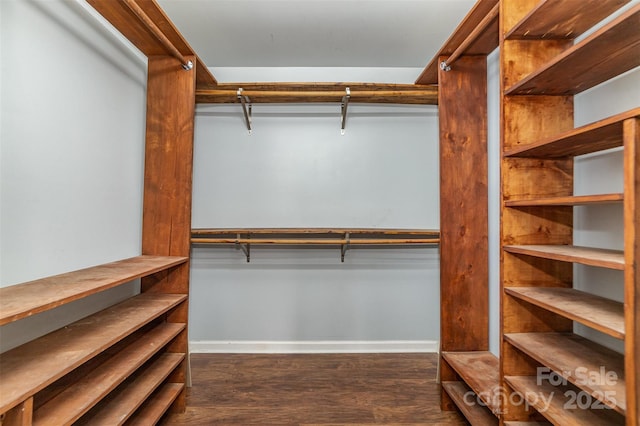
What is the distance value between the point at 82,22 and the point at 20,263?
1213 mm

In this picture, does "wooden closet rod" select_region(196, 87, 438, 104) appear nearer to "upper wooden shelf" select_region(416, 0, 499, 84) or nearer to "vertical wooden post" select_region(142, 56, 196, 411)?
"upper wooden shelf" select_region(416, 0, 499, 84)

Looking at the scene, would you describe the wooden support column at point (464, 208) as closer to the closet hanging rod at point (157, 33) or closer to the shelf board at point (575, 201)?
the shelf board at point (575, 201)

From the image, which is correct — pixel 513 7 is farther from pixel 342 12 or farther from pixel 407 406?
pixel 407 406

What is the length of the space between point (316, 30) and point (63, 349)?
221 cm

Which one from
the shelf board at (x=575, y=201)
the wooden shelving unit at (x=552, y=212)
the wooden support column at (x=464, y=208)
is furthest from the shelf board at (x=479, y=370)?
the shelf board at (x=575, y=201)

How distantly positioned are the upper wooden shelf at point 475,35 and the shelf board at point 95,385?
92.9 inches

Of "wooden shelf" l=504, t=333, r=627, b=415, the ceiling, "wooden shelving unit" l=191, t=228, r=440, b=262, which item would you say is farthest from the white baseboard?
the ceiling

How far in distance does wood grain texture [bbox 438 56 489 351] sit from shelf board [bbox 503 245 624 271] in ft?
1.99

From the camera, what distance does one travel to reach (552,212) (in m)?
1.30

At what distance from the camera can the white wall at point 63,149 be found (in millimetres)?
1121

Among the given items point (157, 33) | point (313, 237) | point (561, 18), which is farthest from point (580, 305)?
point (157, 33)

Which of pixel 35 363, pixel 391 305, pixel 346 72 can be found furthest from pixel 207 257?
pixel 346 72

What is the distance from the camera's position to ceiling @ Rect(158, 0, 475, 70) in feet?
5.79

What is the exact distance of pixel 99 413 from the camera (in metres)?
1.23
